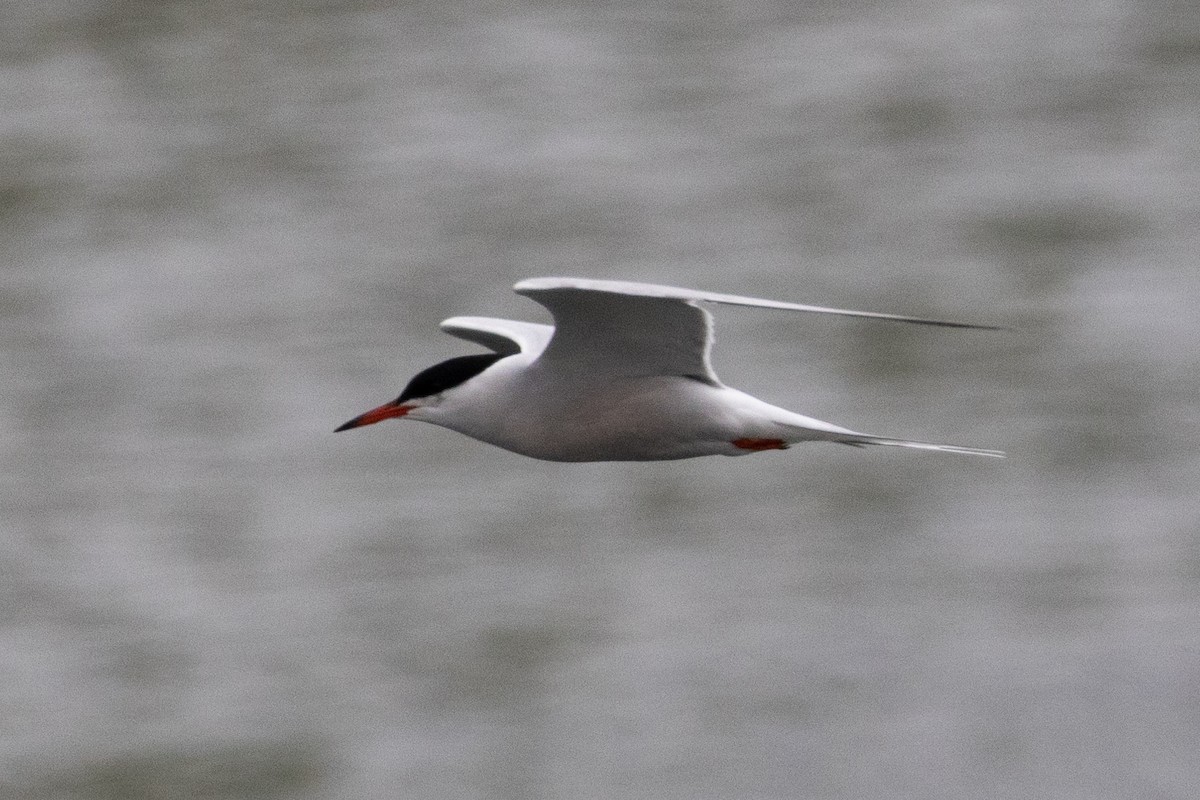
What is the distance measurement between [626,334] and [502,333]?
94cm

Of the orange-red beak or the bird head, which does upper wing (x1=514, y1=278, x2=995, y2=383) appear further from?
the orange-red beak

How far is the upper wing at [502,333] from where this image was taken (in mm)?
6160

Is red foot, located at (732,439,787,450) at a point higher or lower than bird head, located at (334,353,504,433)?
lower

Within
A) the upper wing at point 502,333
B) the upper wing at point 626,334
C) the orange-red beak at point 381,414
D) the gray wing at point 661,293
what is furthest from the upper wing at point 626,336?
the upper wing at point 502,333

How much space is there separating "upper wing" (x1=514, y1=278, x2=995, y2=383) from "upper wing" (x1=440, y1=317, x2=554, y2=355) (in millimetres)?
697

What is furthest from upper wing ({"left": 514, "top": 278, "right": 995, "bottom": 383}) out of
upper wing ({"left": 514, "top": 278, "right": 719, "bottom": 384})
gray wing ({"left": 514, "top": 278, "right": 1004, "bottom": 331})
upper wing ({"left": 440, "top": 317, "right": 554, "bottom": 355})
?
upper wing ({"left": 440, "top": 317, "right": 554, "bottom": 355})

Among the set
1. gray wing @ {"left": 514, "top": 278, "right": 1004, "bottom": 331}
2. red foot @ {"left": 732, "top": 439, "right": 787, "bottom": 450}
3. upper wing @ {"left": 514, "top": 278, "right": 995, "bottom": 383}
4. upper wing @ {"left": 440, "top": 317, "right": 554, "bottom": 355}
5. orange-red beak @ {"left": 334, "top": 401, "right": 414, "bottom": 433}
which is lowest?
red foot @ {"left": 732, "top": 439, "right": 787, "bottom": 450}

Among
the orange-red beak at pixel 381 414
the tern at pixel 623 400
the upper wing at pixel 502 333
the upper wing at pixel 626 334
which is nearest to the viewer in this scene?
the upper wing at pixel 626 334

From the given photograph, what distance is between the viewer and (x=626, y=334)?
5324 mm

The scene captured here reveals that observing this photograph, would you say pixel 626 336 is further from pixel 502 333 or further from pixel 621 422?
pixel 502 333

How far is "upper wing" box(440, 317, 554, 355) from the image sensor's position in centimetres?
616

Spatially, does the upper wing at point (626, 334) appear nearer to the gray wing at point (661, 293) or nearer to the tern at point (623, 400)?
the tern at point (623, 400)

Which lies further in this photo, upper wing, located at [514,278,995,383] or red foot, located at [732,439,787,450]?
red foot, located at [732,439,787,450]

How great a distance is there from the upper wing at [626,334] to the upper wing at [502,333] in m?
0.70
